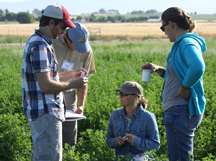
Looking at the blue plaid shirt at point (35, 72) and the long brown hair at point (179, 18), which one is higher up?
the long brown hair at point (179, 18)

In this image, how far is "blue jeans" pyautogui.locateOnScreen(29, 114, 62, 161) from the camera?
8.02 feet

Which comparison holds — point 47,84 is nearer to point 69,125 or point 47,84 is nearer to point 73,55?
point 73,55

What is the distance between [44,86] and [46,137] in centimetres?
49

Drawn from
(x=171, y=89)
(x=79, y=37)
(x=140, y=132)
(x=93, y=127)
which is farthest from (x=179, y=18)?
(x=93, y=127)

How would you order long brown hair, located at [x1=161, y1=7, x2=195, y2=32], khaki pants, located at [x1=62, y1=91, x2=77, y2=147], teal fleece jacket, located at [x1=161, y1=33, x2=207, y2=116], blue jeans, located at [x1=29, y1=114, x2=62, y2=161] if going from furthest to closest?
khaki pants, located at [x1=62, y1=91, x2=77, y2=147] < long brown hair, located at [x1=161, y1=7, x2=195, y2=32] < blue jeans, located at [x1=29, y1=114, x2=62, y2=161] < teal fleece jacket, located at [x1=161, y1=33, x2=207, y2=116]

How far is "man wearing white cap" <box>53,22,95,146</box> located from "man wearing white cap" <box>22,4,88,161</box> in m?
0.82

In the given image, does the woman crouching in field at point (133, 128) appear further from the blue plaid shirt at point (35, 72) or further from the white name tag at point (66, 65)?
the blue plaid shirt at point (35, 72)

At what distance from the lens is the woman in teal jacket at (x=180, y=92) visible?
252cm

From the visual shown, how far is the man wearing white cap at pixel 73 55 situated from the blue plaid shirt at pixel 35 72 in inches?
34.6

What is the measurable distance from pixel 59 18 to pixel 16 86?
203 inches

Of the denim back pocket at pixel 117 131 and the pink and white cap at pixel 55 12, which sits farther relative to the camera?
the denim back pocket at pixel 117 131

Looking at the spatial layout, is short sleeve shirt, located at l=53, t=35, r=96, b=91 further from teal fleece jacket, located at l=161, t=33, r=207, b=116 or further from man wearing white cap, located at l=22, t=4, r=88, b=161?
teal fleece jacket, located at l=161, t=33, r=207, b=116

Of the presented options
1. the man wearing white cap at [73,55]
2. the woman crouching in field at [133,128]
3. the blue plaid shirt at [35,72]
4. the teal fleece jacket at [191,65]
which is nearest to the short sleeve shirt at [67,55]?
the man wearing white cap at [73,55]

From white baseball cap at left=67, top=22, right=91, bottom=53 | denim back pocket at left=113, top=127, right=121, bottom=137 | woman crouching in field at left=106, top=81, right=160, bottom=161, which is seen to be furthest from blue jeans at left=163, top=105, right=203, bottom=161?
white baseball cap at left=67, top=22, right=91, bottom=53
